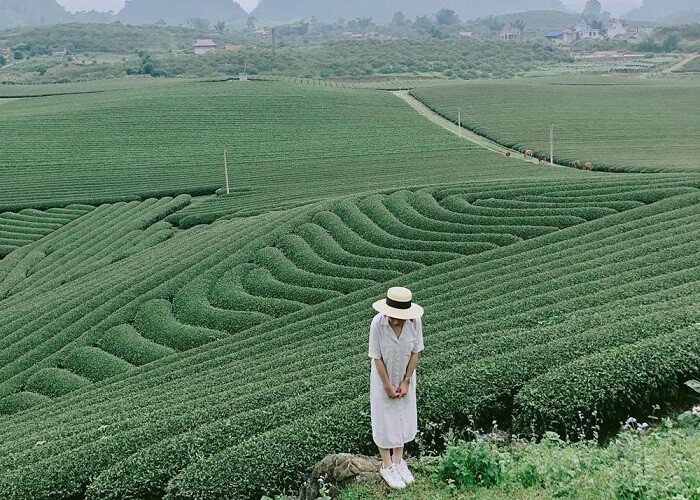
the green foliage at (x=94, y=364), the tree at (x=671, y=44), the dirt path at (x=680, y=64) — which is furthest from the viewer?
the tree at (x=671, y=44)

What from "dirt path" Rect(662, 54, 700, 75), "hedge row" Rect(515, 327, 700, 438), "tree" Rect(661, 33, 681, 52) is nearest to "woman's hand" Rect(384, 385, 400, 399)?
"hedge row" Rect(515, 327, 700, 438)

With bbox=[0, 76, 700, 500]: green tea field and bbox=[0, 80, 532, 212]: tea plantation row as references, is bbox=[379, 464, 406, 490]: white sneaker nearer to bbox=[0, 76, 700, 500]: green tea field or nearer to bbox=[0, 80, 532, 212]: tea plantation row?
bbox=[0, 76, 700, 500]: green tea field

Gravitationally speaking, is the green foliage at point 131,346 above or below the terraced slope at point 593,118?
below

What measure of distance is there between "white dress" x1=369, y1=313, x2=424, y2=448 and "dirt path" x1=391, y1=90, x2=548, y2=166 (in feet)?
168

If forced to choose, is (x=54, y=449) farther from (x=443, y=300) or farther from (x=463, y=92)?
(x=463, y=92)

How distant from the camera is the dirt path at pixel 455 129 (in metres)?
64.8

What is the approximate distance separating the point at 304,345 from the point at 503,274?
842 cm

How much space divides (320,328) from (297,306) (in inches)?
158

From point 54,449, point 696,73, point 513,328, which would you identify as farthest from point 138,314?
point 696,73

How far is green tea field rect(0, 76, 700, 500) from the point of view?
12.5 m

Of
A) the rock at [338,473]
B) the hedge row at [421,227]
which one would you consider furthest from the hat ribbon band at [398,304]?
the hedge row at [421,227]

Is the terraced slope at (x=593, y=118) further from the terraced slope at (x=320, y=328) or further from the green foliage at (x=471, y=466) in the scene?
the green foliage at (x=471, y=466)

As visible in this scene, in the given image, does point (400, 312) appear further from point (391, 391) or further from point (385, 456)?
Result: point (385, 456)

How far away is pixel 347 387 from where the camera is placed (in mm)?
14609
